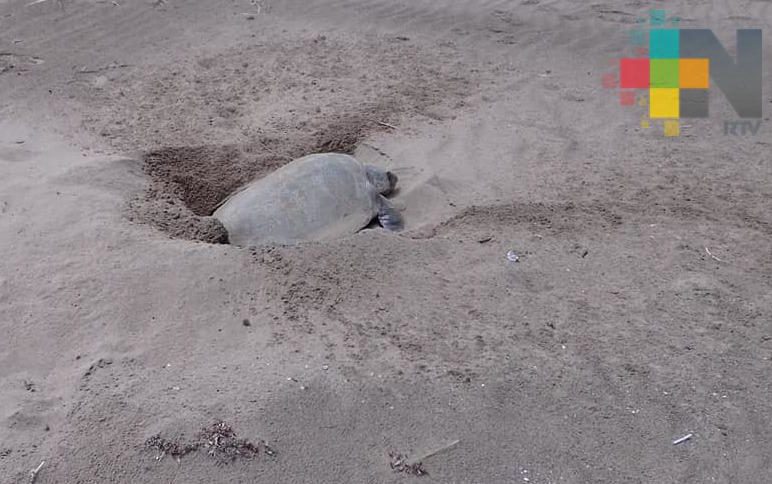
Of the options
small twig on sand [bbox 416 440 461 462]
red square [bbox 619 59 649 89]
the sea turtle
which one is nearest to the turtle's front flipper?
the sea turtle

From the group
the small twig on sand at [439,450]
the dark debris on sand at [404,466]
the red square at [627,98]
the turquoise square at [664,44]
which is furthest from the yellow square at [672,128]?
the dark debris on sand at [404,466]

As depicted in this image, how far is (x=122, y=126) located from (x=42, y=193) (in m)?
1.14

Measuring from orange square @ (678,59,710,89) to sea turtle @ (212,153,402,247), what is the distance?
302cm

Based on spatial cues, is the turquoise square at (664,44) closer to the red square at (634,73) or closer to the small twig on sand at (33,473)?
the red square at (634,73)

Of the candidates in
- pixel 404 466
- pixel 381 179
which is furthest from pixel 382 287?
pixel 381 179

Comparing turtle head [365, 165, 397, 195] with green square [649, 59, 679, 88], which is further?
green square [649, 59, 679, 88]

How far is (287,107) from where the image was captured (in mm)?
4828

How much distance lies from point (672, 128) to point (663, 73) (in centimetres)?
111

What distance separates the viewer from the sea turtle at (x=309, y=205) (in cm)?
343

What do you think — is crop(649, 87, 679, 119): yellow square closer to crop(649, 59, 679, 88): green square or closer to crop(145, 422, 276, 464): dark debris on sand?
crop(649, 59, 679, 88): green square

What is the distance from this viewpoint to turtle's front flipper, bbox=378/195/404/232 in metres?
3.80

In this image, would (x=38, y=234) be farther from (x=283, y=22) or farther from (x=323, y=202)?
(x=283, y=22)

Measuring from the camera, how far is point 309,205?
11.7ft

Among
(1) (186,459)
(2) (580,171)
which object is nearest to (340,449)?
(1) (186,459)
